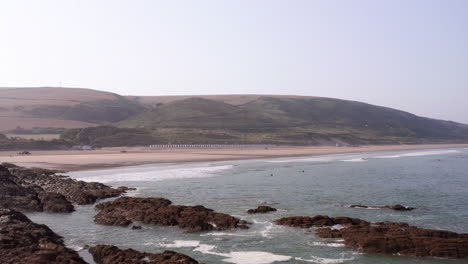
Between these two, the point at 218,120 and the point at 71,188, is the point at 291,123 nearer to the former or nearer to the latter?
the point at 218,120

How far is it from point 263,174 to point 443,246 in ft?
96.8

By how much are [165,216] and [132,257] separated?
24.0 ft

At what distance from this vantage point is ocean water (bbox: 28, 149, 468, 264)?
18.9m

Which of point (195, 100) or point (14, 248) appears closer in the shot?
point (14, 248)

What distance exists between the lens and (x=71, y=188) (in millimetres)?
33656

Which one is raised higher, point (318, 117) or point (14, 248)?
point (318, 117)

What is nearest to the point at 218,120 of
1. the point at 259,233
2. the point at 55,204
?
the point at 55,204

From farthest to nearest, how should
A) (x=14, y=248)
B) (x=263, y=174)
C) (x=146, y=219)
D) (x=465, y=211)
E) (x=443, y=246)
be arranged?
1. (x=263, y=174)
2. (x=465, y=211)
3. (x=146, y=219)
4. (x=443, y=246)
5. (x=14, y=248)

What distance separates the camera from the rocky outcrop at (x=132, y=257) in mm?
16639

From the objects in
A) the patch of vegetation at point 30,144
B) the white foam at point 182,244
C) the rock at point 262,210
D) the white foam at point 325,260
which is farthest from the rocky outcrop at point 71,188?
Result: the patch of vegetation at point 30,144

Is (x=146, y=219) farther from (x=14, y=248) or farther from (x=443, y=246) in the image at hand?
(x=443, y=246)

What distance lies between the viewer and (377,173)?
4888cm

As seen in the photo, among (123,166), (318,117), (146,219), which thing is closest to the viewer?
(146,219)

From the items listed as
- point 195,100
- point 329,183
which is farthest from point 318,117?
point 329,183
